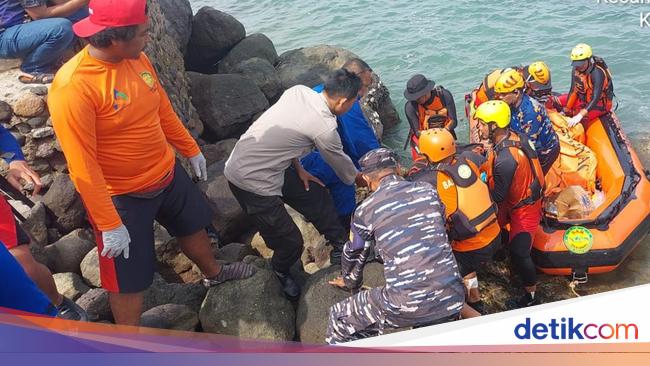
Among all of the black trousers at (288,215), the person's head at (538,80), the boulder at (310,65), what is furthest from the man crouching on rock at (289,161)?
the boulder at (310,65)

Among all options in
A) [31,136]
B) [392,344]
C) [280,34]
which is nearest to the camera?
[392,344]

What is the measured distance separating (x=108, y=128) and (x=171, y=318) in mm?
1769

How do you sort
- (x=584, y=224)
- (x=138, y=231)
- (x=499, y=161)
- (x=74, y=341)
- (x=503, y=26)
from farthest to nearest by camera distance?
(x=503, y=26) < (x=584, y=224) < (x=499, y=161) < (x=138, y=231) < (x=74, y=341)

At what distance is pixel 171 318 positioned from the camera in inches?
169

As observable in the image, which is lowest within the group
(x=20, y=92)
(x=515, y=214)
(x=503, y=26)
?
(x=503, y=26)

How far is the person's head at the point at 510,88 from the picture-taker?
18.3 ft

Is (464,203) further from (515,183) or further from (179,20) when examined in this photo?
(179,20)

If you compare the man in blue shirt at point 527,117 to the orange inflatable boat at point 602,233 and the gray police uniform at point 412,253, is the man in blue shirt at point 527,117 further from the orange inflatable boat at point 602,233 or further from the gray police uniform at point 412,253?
the gray police uniform at point 412,253

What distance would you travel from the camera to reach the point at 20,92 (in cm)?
511

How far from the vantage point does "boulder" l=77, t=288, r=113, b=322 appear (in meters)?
4.26

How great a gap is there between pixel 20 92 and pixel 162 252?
6.84 feet

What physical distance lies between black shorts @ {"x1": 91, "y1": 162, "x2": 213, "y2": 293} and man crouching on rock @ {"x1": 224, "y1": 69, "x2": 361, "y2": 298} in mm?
597

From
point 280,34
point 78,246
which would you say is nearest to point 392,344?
point 78,246

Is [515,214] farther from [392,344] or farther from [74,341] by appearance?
[74,341]
